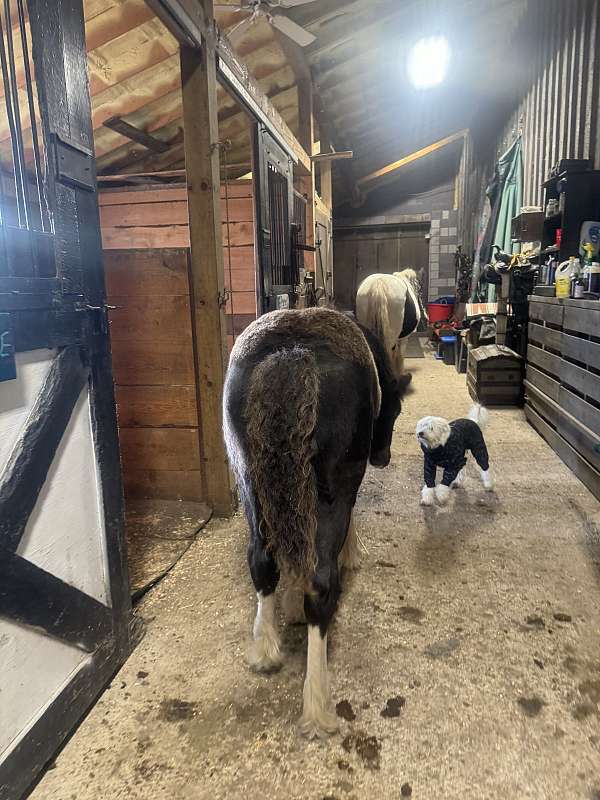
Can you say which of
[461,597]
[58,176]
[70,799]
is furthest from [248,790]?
[58,176]

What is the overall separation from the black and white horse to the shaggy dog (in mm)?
1220

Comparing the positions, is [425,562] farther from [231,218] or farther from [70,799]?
[231,218]

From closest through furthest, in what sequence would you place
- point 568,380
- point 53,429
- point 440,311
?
point 53,429 → point 568,380 → point 440,311

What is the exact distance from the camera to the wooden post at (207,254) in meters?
2.42

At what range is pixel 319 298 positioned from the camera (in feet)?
18.9

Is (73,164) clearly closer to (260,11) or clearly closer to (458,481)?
(260,11)

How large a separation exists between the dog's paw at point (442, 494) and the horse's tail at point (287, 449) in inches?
65.2

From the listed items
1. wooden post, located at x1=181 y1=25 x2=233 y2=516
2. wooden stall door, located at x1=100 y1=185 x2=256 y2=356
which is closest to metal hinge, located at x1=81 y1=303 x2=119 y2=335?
wooden post, located at x1=181 y1=25 x2=233 y2=516

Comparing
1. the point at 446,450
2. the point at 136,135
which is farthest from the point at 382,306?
the point at 136,135

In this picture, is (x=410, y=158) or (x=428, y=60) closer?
(x=428, y=60)

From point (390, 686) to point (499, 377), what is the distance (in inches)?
→ 159

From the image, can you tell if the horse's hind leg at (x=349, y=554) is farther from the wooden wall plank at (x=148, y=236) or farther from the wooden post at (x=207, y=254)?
the wooden wall plank at (x=148, y=236)

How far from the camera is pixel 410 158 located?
30.4 feet

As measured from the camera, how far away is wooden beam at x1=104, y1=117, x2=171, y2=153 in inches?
168
